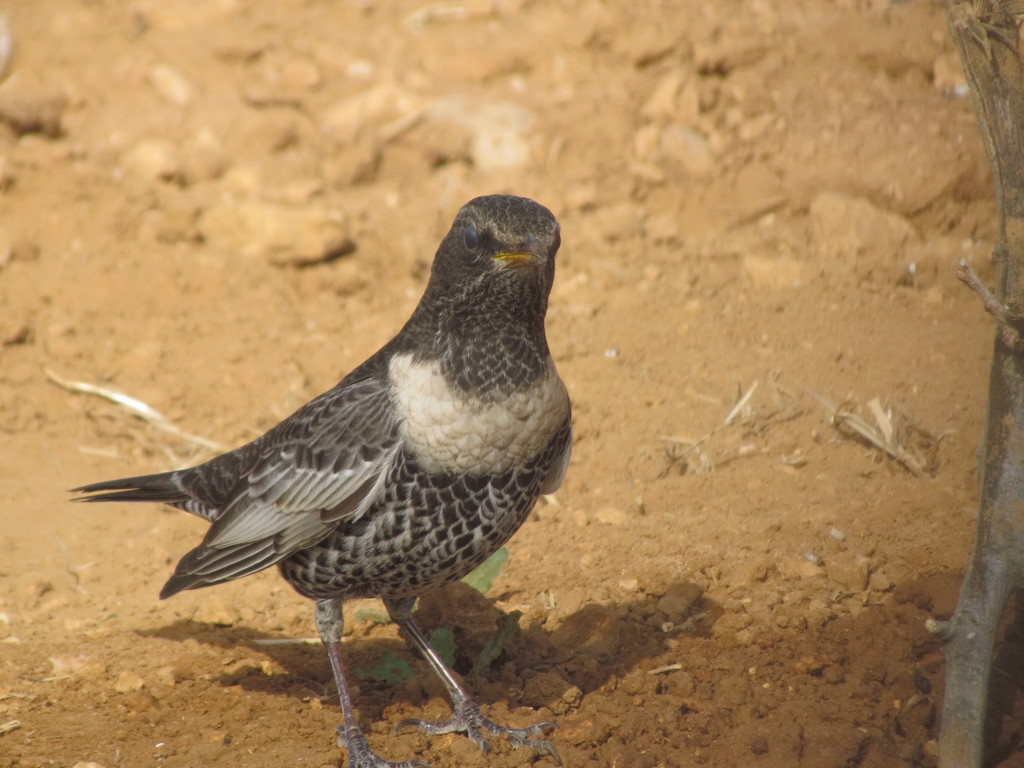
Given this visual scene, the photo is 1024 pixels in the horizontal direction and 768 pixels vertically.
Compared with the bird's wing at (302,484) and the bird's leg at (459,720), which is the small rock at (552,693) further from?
the bird's wing at (302,484)

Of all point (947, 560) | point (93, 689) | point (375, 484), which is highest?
point (375, 484)

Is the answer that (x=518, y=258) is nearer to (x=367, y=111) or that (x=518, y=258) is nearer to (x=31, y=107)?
(x=367, y=111)

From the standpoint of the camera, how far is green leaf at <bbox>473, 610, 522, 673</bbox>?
449 centimetres

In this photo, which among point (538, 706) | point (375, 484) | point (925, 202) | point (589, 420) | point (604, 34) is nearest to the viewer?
point (375, 484)

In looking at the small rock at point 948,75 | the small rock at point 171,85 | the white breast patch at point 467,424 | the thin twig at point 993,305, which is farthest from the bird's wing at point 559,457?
the small rock at point 171,85

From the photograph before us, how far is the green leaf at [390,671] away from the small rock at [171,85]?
579 centimetres

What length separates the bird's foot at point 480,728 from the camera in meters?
4.05

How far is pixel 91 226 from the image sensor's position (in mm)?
8078

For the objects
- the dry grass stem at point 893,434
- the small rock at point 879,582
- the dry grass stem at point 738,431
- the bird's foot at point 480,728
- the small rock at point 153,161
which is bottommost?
the bird's foot at point 480,728

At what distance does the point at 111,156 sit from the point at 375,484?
5.64 meters

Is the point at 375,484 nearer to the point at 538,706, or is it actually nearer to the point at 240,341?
the point at 538,706

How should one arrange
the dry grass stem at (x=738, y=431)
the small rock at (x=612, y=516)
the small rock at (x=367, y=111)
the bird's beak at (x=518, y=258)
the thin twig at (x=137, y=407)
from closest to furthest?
the bird's beak at (x=518, y=258) < the small rock at (x=612, y=516) < the dry grass stem at (x=738, y=431) < the thin twig at (x=137, y=407) < the small rock at (x=367, y=111)

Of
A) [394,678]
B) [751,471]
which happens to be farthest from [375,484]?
[751,471]

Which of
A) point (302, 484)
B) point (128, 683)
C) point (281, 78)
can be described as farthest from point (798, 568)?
point (281, 78)
